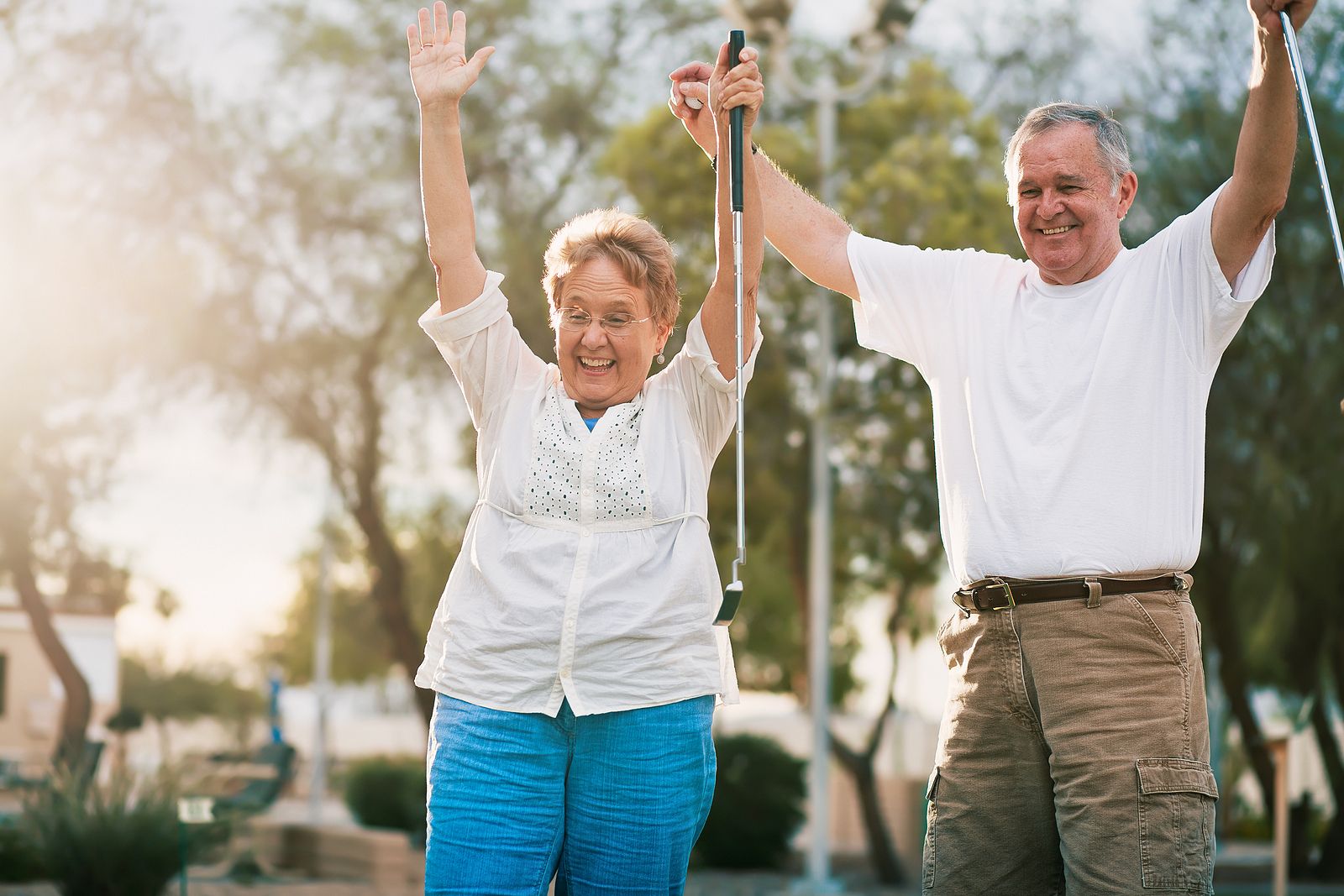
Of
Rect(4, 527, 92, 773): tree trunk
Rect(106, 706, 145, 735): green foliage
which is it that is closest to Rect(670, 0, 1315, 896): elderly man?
Rect(4, 527, 92, 773): tree trunk

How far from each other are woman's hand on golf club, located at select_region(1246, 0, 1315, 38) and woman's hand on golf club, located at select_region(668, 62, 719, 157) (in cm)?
102

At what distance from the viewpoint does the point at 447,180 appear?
2764mm

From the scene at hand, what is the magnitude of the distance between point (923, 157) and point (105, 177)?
7016 mm

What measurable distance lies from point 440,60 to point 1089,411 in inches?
51.8

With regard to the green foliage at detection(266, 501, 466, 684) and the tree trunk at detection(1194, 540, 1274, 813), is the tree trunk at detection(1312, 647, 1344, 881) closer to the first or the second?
the tree trunk at detection(1194, 540, 1274, 813)

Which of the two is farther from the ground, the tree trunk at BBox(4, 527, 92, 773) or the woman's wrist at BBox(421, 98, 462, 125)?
the woman's wrist at BBox(421, 98, 462, 125)

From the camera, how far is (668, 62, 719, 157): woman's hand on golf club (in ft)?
10.1

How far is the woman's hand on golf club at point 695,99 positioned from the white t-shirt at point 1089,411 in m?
0.65

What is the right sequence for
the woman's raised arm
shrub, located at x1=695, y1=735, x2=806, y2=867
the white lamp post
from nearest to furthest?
the woman's raised arm < the white lamp post < shrub, located at x1=695, y1=735, x2=806, y2=867

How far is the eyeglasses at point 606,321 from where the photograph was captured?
281cm

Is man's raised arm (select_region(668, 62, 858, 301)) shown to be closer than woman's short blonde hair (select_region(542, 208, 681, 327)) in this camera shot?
No

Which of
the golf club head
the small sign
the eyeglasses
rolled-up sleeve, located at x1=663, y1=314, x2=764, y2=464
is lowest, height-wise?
the small sign

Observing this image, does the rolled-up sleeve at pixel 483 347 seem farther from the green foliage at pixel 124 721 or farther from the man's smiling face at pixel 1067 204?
the green foliage at pixel 124 721

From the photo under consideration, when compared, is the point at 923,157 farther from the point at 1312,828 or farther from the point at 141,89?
the point at 1312,828
